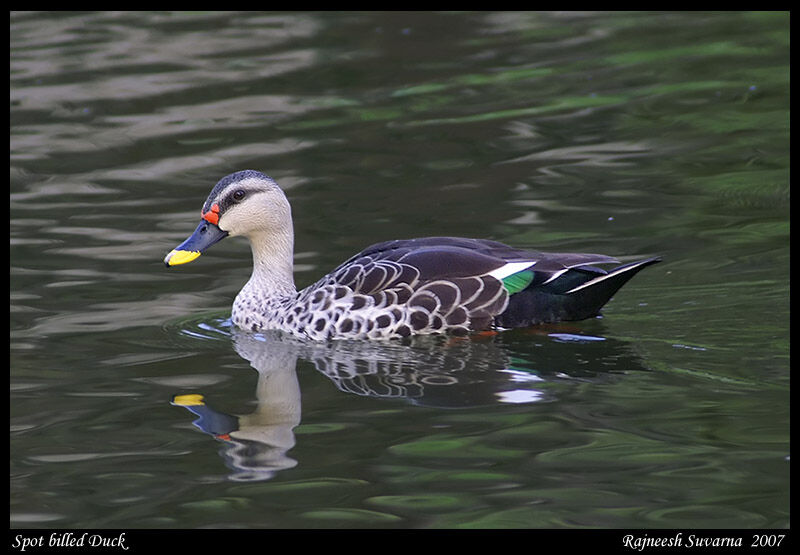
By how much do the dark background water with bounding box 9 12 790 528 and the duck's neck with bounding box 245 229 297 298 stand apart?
1.58ft

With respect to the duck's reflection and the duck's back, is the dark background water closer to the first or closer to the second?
the duck's reflection

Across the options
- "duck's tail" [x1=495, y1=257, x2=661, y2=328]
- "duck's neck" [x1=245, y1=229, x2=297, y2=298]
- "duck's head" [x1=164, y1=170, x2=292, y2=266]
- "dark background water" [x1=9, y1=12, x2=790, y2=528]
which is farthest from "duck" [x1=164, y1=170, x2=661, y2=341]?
"duck's head" [x1=164, y1=170, x2=292, y2=266]

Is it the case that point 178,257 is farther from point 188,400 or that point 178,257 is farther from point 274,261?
point 188,400

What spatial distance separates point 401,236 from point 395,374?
324 centimetres

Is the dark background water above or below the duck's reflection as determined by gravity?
above

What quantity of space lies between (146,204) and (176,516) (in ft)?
22.2

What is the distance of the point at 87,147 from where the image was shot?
1448 cm

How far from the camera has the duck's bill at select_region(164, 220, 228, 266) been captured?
9.11 metres

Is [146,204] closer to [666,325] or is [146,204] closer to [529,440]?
[666,325]

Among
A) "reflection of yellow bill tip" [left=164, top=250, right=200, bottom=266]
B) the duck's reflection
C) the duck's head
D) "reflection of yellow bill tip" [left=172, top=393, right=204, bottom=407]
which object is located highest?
the duck's head

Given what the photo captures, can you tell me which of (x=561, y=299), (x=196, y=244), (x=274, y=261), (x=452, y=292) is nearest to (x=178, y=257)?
(x=196, y=244)

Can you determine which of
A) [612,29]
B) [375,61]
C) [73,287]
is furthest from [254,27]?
[73,287]

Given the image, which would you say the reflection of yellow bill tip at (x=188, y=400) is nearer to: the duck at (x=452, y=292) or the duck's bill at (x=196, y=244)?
the duck at (x=452, y=292)

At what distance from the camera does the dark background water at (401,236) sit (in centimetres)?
619
